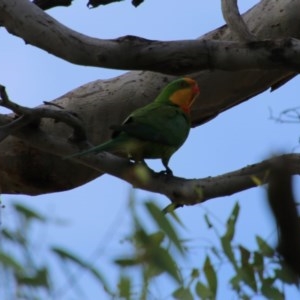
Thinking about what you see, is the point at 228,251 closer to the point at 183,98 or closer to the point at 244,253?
the point at 244,253

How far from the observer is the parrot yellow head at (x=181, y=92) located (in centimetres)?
316

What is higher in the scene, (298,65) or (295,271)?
(298,65)

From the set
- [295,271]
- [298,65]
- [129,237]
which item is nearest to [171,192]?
[298,65]

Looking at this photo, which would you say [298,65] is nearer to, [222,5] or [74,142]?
[222,5]

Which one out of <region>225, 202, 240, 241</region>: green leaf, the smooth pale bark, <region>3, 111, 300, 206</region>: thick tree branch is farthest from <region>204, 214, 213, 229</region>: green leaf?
the smooth pale bark

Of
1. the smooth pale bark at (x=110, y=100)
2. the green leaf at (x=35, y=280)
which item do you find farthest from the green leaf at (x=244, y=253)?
the smooth pale bark at (x=110, y=100)

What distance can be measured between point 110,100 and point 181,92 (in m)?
0.30

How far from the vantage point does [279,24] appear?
3.02m

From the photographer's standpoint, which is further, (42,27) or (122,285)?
(42,27)

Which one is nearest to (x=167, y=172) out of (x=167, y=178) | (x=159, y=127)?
(x=167, y=178)

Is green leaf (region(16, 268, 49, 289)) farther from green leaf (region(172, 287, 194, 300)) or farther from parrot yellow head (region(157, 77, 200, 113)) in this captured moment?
parrot yellow head (region(157, 77, 200, 113))

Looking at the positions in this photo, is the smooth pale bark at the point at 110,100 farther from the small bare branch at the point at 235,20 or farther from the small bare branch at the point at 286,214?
the small bare branch at the point at 286,214

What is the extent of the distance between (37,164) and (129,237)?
1.97 metres

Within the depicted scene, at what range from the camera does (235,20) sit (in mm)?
2605
